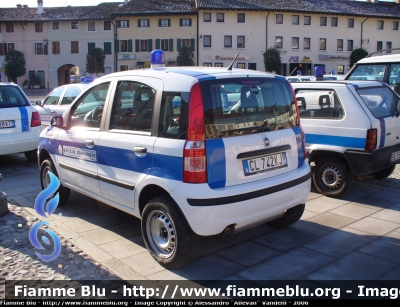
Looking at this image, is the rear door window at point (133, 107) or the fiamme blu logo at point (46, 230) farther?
the fiamme blu logo at point (46, 230)

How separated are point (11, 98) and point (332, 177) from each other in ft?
20.4

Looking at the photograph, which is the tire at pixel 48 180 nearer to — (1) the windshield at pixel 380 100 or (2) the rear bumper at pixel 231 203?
(2) the rear bumper at pixel 231 203

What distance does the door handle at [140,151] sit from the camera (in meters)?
4.30

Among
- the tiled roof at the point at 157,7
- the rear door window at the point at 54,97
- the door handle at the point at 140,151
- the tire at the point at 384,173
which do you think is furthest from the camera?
the tiled roof at the point at 157,7

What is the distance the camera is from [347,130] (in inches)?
255

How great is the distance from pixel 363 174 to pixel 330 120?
3.06 ft

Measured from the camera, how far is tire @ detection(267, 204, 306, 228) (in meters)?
5.19

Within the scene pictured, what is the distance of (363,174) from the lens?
21.0ft

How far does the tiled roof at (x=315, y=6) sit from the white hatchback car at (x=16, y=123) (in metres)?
47.2

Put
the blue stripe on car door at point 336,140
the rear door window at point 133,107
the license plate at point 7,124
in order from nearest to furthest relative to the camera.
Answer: the rear door window at point 133,107 → the blue stripe on car door at point 336,140 → the license plate at point 7,124

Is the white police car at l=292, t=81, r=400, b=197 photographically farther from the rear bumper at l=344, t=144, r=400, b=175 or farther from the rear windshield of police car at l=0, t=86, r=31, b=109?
the rear windshield of police car at l=0, t=86, r=31, b=109

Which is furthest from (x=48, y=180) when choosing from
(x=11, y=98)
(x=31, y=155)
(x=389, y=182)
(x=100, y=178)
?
(x=389, y=182)

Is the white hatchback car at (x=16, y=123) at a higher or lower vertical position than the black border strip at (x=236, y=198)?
higher

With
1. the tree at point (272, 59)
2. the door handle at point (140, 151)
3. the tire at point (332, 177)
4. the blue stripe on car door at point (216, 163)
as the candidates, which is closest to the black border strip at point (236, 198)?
the blue stripe on car door at point (216, 163)
